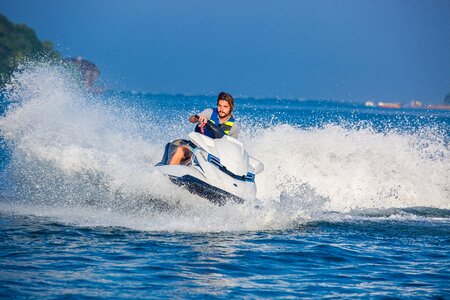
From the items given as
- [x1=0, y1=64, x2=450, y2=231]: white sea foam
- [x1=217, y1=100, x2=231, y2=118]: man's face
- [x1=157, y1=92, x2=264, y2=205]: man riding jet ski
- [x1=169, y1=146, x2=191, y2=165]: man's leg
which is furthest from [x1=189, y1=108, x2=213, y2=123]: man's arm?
[x1=0, y1=64, x2=450, y2=231]: white sea foam

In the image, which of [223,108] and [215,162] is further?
[223,108]

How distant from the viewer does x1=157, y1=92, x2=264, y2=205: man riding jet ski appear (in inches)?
332

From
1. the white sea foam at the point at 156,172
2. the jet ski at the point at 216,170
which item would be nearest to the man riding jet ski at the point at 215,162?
the jet ski at the point at 216,170

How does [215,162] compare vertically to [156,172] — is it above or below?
above

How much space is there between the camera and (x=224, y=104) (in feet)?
29.7

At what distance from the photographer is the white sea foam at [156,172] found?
28.9 feet

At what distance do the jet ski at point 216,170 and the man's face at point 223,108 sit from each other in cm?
28

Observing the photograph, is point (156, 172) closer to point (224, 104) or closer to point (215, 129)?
point (215, 129)

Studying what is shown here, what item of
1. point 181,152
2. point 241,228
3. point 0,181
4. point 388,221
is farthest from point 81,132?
point 388,221

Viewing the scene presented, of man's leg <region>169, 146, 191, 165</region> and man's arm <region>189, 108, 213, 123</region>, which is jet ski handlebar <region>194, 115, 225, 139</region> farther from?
man's leg <region>169, 146, 191, 165</region>

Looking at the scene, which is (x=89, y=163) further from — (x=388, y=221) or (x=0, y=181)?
(x=388, y=221)

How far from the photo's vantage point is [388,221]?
1024 centimetres

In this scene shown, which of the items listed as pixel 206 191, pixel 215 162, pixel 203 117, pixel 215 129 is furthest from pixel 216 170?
pixel 203 117

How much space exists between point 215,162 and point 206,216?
683 mm
